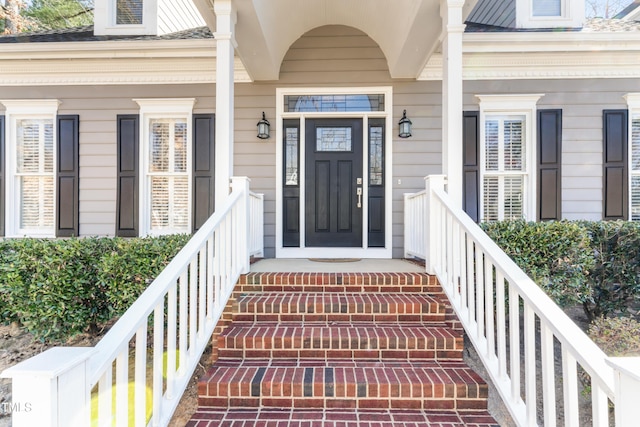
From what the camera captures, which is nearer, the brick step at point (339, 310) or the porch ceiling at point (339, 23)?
the brick step at point (339, 310)

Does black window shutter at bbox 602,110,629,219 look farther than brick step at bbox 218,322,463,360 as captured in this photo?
Yes

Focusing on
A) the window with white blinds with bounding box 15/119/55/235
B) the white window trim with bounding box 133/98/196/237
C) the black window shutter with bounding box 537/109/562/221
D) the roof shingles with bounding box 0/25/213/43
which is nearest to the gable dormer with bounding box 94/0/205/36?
the roof shingles with bounding box 0/25/213/43

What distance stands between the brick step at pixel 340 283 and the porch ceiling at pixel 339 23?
2479 millimetres

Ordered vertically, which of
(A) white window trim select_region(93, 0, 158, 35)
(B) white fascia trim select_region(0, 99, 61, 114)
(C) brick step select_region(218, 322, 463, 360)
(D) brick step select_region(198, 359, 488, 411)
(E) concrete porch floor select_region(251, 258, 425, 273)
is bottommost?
(D) brick step select_region(198, 359, 488, 411)

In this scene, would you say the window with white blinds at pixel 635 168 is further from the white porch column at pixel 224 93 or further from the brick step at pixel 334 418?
the white porch column at pixel 224 93

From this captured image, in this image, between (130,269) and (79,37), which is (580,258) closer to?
(130,269)

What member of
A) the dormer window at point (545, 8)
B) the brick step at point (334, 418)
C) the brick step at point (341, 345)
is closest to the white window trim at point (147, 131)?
the brick step at point (341, 345)

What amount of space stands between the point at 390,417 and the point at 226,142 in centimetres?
254

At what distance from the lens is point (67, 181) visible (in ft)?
15.1

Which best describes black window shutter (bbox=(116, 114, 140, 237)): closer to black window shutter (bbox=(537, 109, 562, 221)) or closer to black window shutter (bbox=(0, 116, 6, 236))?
black window shutter (bbox=(0, 116, 6, 236))

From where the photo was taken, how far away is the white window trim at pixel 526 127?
439 centimetres

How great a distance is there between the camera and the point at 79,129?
4629 mm

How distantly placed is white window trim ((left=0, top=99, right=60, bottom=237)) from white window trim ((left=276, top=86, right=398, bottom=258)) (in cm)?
316

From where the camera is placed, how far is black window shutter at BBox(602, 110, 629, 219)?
4328 mm
